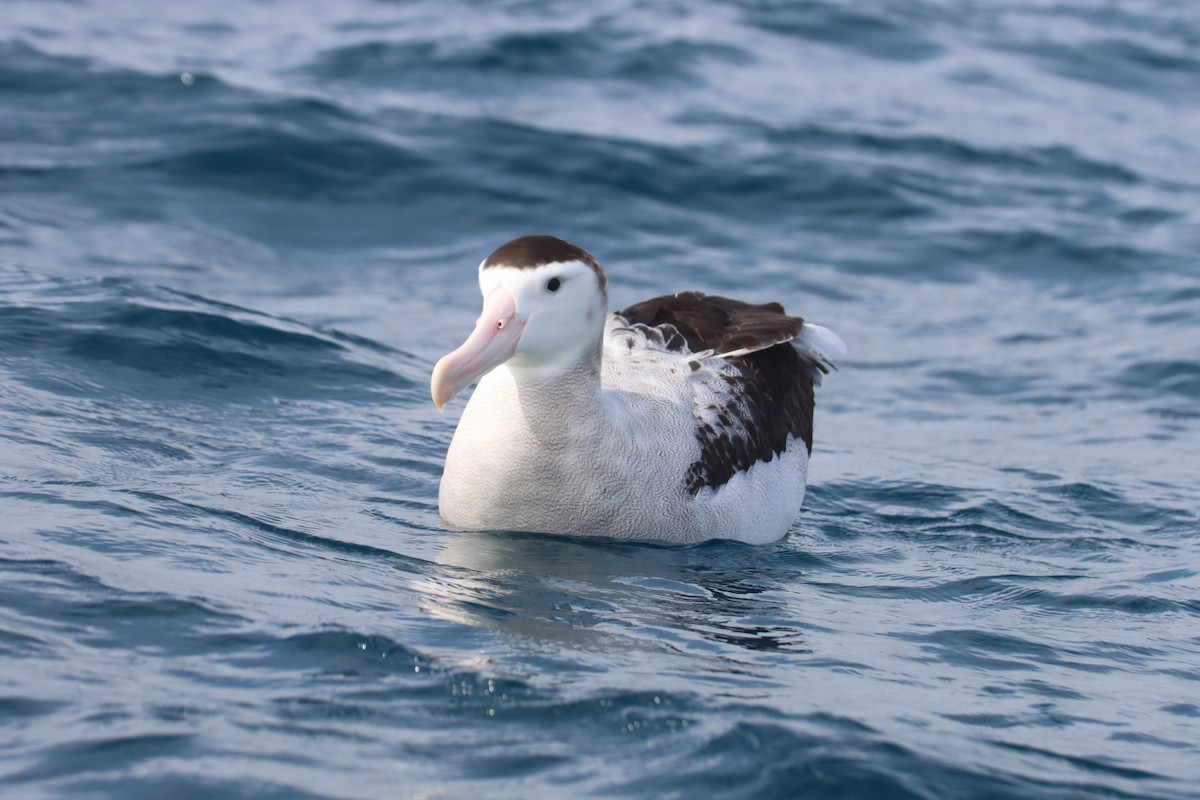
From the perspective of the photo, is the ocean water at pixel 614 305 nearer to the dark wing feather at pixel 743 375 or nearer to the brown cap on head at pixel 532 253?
the dark wing feather at pixel 743 375

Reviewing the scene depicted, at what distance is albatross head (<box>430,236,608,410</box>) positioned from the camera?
22.7 ft

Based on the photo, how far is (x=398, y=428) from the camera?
31.3 feet

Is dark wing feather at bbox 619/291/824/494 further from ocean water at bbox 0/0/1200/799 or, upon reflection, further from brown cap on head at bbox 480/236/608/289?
brown cap on head at bbox 480/236/608/289

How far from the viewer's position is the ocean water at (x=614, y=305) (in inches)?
200

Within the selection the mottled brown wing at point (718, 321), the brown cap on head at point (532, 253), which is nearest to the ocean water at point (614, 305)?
the mottled brown wing at point (718, 321)

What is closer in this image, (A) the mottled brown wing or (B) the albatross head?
(B) the albatross head

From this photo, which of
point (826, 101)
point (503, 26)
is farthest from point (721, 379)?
point (503, 26)

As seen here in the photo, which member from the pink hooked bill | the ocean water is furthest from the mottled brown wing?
the pink hooked bill

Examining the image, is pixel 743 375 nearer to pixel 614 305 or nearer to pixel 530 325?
pixel 530 325

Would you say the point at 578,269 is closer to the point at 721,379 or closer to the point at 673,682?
the point at 721,379

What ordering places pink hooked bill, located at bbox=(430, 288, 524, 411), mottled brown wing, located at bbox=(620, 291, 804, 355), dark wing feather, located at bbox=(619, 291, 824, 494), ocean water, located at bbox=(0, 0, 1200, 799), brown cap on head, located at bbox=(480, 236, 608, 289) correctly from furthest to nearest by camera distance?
mottled brown wing, located at bbox=(620, 291, 804, 355) → dark wing feather, located at bbox=(619, 291, 824, 494) → brown cap on head, located at bbox=(480, 236, 608, 289) → pink hooked bill, located at bbox=(430, 288, 524, 411) → ocean water, located at bbox=(0, 0, 1200, 799)

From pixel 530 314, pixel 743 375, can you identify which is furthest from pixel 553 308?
pixel 743 375

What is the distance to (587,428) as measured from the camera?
7.41 m

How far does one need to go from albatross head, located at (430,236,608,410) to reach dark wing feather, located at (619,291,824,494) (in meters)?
0.94
